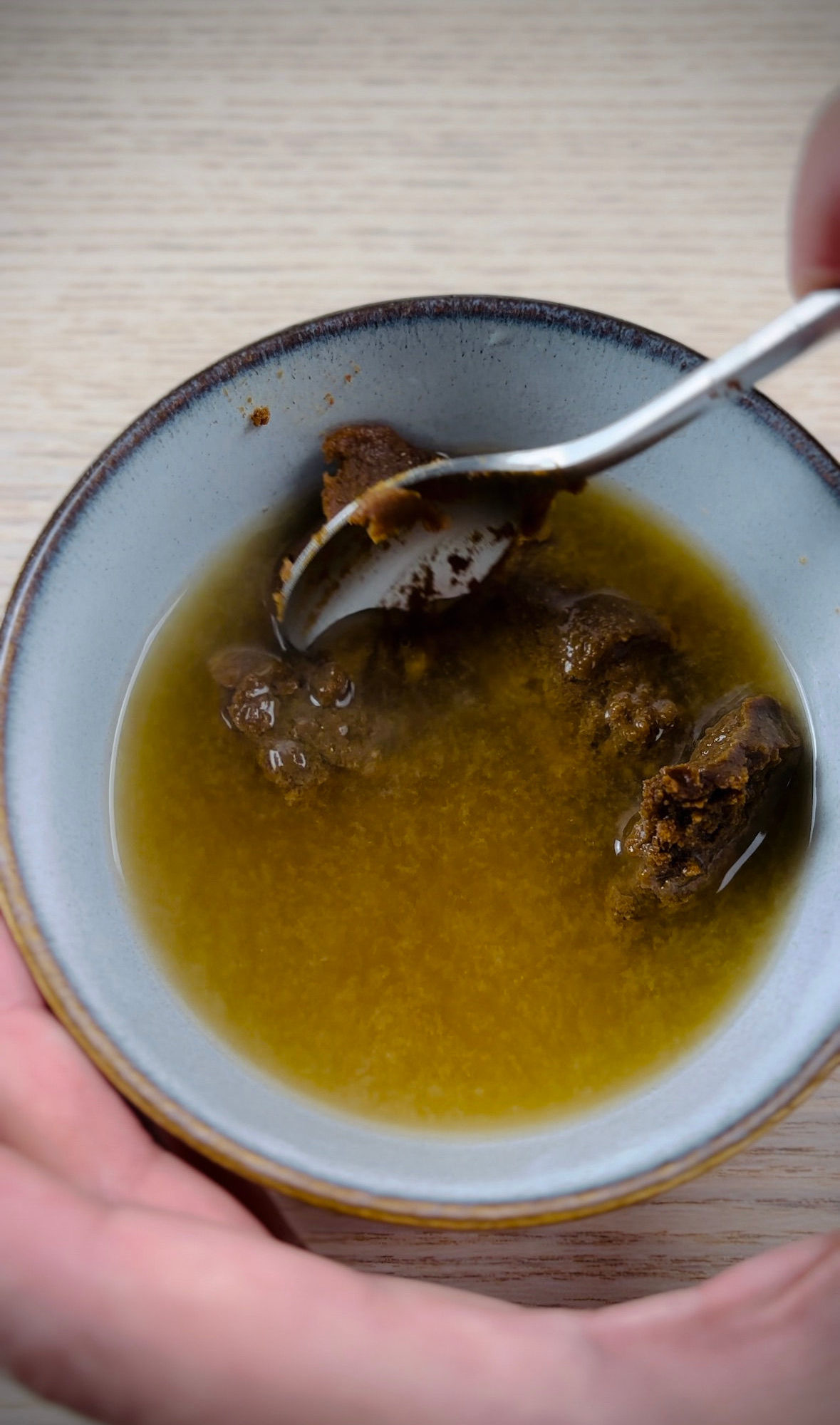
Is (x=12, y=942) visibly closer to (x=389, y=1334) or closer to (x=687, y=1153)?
(x=389, y=1334)

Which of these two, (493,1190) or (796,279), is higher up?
(796,279)

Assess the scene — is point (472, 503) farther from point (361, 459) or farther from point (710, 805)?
point (710, 805)

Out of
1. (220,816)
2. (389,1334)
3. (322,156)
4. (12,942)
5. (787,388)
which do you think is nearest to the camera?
(389,1334)

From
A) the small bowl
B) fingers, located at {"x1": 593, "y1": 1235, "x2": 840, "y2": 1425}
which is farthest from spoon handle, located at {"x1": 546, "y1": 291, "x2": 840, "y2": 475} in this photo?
fingers, located at {"x1": 593, "y1": 1235, "x2": 840, "y2": 1425}

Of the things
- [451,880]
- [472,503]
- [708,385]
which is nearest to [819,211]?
[708,385]

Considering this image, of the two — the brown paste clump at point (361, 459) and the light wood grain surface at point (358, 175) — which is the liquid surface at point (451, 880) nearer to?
the brown paste clump at point (361, 459)

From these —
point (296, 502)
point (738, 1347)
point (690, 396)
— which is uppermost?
point (690, 396)

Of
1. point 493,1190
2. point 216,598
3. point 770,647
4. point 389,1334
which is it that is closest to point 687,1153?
point 493,1190

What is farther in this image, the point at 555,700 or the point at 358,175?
the point at 358,175
